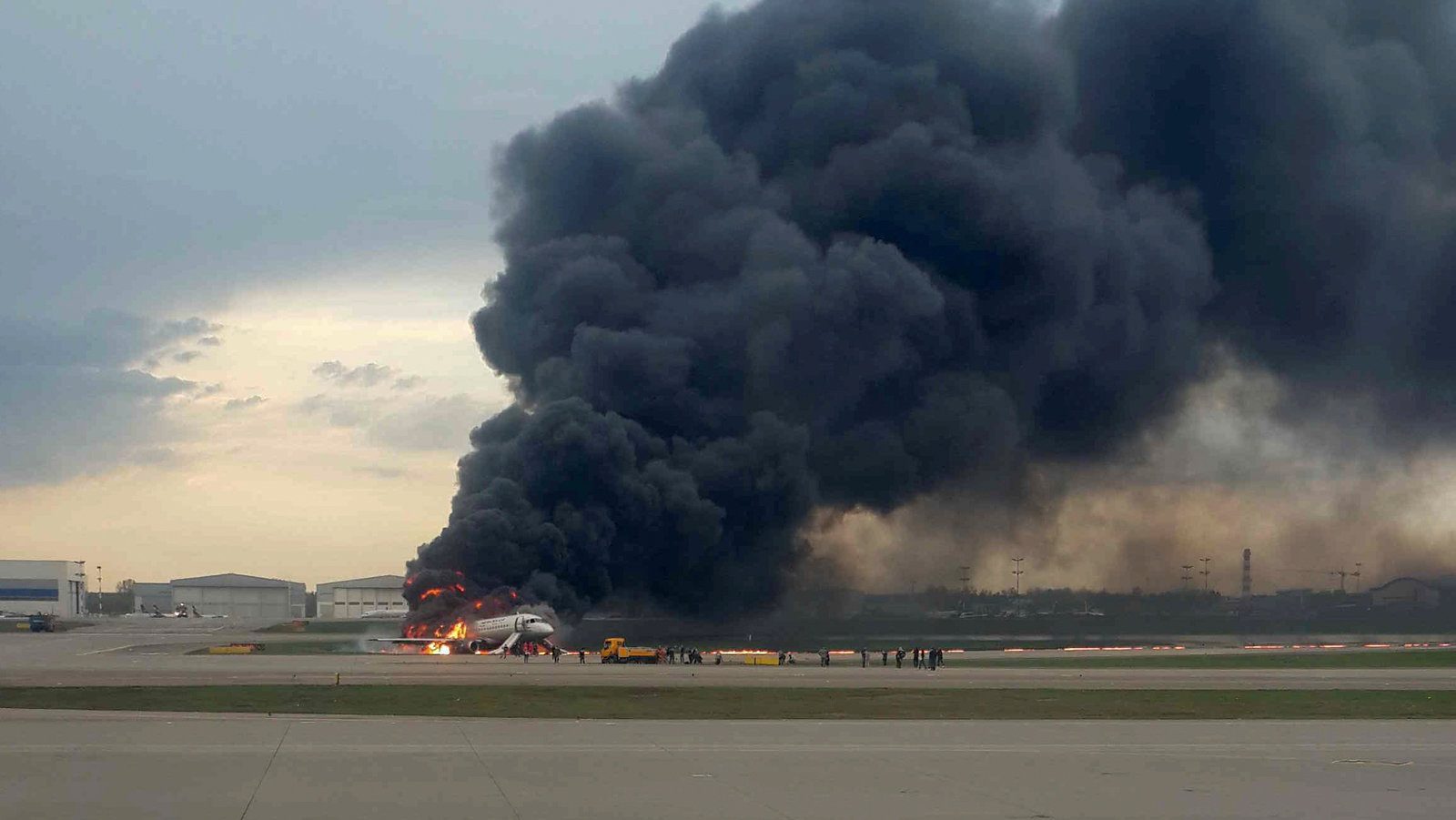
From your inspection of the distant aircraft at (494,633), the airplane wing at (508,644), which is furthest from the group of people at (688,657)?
the airplane wing at (508,644)

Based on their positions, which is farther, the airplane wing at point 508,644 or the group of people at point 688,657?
the airplane wing at point 508,644

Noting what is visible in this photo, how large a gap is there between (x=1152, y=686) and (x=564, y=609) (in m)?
47.7

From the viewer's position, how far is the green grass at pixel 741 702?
129 ft

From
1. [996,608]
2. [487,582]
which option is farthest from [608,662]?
[996,608]

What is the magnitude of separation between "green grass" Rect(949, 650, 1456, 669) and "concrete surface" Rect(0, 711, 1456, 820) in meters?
38.8

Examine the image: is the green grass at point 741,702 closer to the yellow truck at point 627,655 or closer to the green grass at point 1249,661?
the green grass at point 1249,661

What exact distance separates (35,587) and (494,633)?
131 meters

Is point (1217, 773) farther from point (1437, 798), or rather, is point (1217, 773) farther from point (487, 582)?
point (487, 582)

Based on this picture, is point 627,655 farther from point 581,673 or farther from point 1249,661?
point 1249,661

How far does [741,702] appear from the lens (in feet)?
145

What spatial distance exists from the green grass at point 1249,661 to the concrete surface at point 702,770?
38805 mm

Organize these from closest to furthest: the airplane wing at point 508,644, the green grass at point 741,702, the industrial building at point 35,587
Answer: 1. the green grass at point 741,702
2. the airplane wing at point 508,644
3. the industrial building at point 35,587

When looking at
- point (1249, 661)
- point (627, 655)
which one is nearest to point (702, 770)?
point (627, 655)

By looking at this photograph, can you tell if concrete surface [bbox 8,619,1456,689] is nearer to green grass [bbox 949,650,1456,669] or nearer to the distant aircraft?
the distant aircraft
